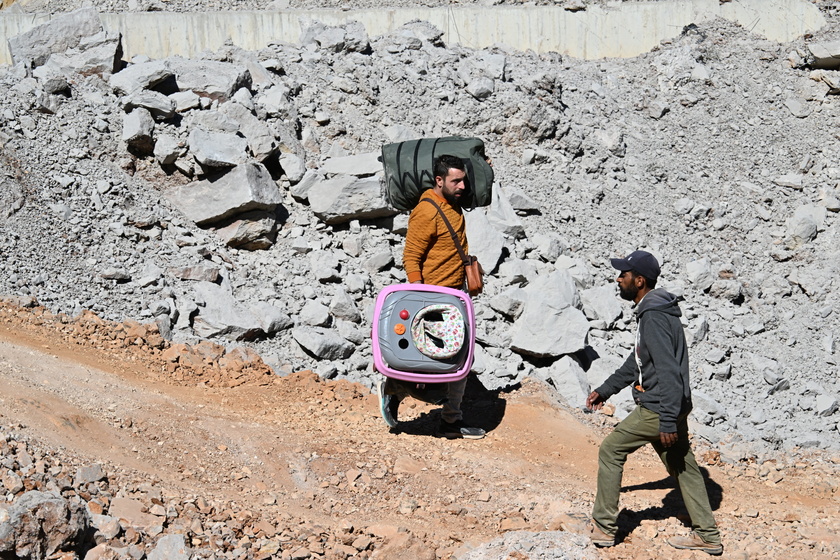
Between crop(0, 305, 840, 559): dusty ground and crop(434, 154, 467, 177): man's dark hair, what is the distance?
2.09 meters

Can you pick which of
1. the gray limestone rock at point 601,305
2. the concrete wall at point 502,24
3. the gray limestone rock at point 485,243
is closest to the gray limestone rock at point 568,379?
Result: the gray limestone rock at point 601,305

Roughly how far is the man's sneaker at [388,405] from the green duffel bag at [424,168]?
1.48 metres

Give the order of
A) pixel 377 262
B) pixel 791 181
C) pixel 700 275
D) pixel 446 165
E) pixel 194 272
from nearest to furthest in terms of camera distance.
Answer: pixel 446 165
pixel 194 272
pixel 377 262
pixel 700 275
pixel 791 181

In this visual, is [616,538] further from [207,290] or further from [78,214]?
[78,214]

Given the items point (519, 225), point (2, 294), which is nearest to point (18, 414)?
point (2, 294)

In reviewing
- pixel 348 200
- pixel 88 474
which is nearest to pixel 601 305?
pixel 348 200

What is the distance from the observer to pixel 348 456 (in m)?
6.24

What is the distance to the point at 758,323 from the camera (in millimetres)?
10500

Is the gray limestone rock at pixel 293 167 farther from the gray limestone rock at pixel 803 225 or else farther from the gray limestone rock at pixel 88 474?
the gray limestone rock at pixel 803 225

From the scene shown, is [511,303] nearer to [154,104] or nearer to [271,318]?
[271,318]

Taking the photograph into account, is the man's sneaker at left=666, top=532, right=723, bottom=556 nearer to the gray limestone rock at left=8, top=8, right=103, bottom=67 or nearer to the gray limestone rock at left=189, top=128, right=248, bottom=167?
the gray limestone rock at left=189, top=128, right=248, bottom=167

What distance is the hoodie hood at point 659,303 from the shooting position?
4.83 m

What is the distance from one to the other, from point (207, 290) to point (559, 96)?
6.80 m

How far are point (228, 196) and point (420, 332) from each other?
4.05 metres
